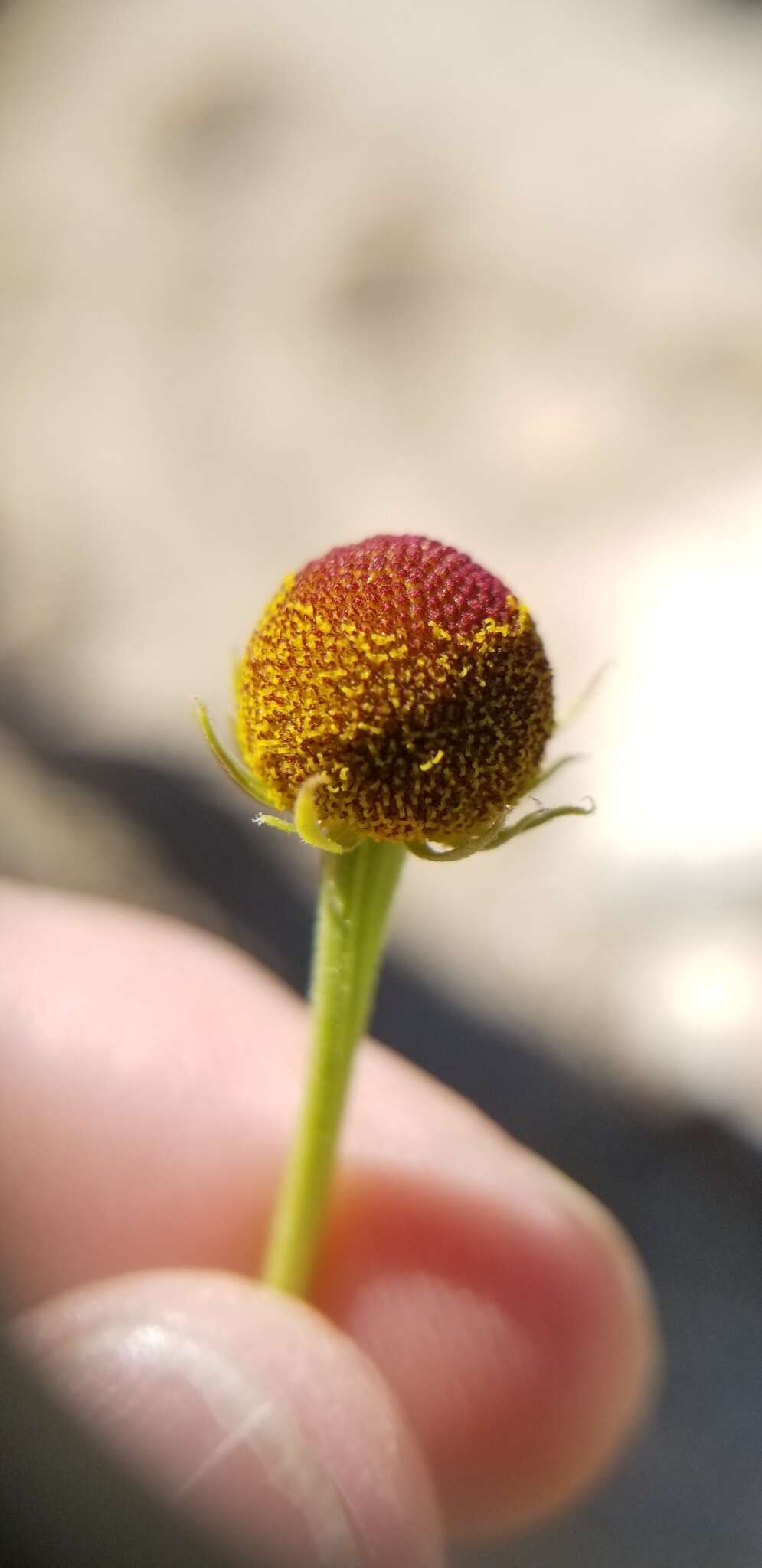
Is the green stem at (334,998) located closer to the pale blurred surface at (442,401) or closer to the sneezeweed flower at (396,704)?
the sneezeweed flower at (396,704)

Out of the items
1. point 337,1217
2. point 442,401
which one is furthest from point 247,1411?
point 442,401

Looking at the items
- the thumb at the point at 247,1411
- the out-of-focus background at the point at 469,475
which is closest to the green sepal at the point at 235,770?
the thumb at the point at 247,1411

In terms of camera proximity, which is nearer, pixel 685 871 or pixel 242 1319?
pixel 242 1319

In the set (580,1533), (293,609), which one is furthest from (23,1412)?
(580,1533)

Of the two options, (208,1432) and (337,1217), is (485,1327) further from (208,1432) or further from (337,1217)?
(208,1432)

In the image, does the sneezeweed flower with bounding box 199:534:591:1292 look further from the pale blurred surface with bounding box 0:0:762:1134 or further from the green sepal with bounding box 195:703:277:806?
the pale blurred surface with bounding box 0:0:762:1134

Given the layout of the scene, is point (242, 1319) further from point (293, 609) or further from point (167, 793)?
point (167, 793)

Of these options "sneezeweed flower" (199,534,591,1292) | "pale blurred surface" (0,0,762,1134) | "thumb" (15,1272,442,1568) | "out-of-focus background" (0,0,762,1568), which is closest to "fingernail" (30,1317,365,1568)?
"thumb" (15,1272,442,1568)
